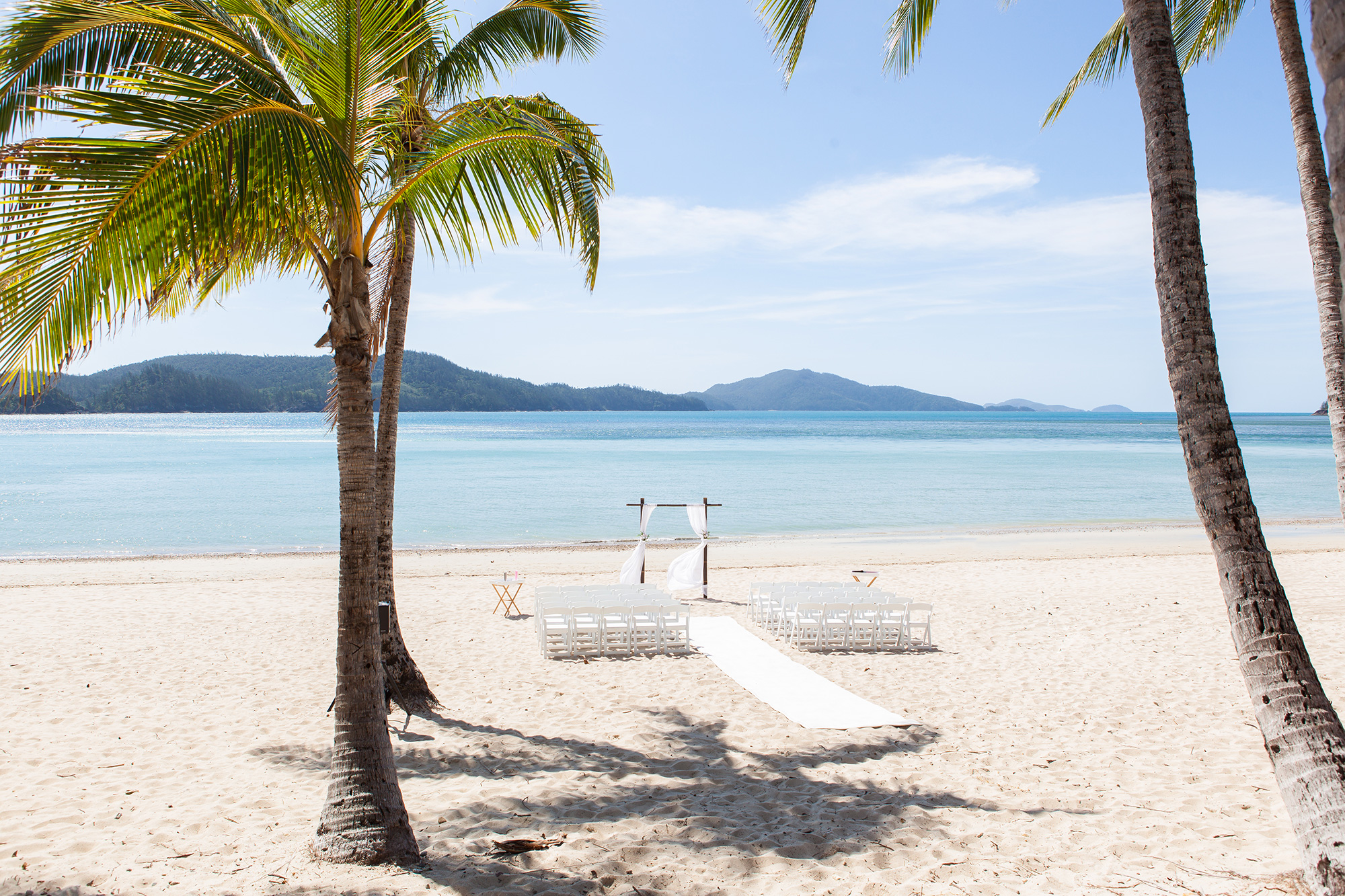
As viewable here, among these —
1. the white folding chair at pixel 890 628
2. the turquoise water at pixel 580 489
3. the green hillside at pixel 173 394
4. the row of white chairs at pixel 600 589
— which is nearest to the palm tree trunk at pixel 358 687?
the row of white chairs at pixel 600 589

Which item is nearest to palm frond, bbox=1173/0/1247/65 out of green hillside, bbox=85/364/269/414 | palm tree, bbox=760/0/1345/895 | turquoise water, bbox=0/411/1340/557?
palm tree, bbox=760/0/1345/895

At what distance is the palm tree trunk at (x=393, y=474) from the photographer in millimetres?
6656

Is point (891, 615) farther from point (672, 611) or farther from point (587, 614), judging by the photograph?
point (587, 614)

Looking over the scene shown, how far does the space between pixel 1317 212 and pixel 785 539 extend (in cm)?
1807

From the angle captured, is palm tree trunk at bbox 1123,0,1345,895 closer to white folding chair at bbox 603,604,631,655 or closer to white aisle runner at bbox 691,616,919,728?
white aisle runner at bbox 691,616,919,728

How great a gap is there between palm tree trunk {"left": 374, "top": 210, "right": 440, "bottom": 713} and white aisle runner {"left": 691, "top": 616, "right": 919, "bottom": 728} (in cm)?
311

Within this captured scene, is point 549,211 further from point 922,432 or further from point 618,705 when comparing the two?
point 922,432

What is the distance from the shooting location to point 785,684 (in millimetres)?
7816

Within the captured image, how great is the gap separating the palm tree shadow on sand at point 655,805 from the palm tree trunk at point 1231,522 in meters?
1.84

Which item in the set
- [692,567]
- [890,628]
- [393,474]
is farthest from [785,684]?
[692,567]

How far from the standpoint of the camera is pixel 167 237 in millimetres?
3096

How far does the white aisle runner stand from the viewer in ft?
22.1

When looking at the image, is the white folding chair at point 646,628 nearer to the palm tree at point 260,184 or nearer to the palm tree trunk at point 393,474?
the palm tree trunk at point 393,474

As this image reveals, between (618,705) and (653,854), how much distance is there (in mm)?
3036
